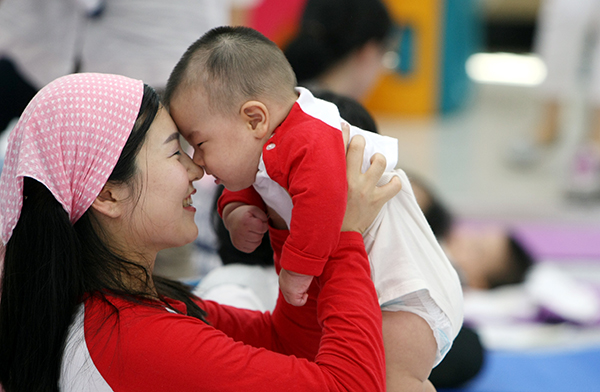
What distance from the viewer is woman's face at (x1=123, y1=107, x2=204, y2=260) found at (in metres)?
1.02

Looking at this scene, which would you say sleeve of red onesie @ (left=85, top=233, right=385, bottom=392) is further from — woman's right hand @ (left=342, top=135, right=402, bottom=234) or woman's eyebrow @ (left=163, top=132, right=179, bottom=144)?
woman's eyebrow @ (left=163, top=132, right=179, bottom=144)

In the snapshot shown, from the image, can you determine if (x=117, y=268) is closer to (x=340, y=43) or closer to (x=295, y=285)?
(x=295, y=285)

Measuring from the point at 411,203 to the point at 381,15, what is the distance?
1575 mm

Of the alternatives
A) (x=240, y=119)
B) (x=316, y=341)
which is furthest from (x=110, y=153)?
(x=316, y=341)

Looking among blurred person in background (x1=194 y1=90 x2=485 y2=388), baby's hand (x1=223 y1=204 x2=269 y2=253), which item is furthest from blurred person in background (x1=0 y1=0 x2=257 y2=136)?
baby's hand (x1=223 y1=204 x2=269 y2=253)

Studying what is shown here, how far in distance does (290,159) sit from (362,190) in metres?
0.15

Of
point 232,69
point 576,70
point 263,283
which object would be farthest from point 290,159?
point 576,70

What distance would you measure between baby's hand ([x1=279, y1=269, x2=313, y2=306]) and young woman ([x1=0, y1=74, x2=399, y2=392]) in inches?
1.3

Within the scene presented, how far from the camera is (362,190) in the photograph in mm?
1052

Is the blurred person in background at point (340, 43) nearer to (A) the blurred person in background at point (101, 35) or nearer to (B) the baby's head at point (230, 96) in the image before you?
(A) the blurred person in background at point (101, 35)

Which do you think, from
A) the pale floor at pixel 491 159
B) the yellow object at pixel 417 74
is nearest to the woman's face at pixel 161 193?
the pale floor at pixel 491 159

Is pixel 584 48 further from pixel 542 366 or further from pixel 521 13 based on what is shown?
pixel 521 13

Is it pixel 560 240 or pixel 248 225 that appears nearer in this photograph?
pixel 248 225

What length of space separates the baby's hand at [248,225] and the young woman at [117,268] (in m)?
0.15
